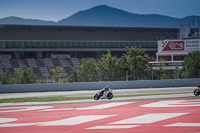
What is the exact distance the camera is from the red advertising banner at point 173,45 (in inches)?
2901

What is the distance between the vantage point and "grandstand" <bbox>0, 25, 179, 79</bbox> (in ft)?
243

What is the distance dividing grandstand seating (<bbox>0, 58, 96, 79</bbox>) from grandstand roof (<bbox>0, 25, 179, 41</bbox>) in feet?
16.6

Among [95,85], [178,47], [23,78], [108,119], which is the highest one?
[178,47]

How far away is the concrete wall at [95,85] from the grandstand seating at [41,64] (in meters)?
29.1

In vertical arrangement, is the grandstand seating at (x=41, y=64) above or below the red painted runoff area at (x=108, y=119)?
above

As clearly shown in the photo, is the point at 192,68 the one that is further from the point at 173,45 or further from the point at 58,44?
the point at 58,44

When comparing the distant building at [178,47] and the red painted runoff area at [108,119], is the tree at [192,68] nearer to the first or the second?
the red painted runoff area at [108,119]

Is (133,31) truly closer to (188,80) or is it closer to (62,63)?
(62,63)

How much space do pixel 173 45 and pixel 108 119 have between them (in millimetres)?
57744

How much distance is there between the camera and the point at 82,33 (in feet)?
273

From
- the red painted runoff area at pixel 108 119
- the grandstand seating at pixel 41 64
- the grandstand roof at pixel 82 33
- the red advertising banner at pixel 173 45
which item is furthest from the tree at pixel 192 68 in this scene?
the grandstand roof at pixel 82 33

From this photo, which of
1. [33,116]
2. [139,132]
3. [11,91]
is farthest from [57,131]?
[11,91]

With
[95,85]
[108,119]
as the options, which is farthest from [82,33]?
[108,119]

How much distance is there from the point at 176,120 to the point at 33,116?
24.5 ft
